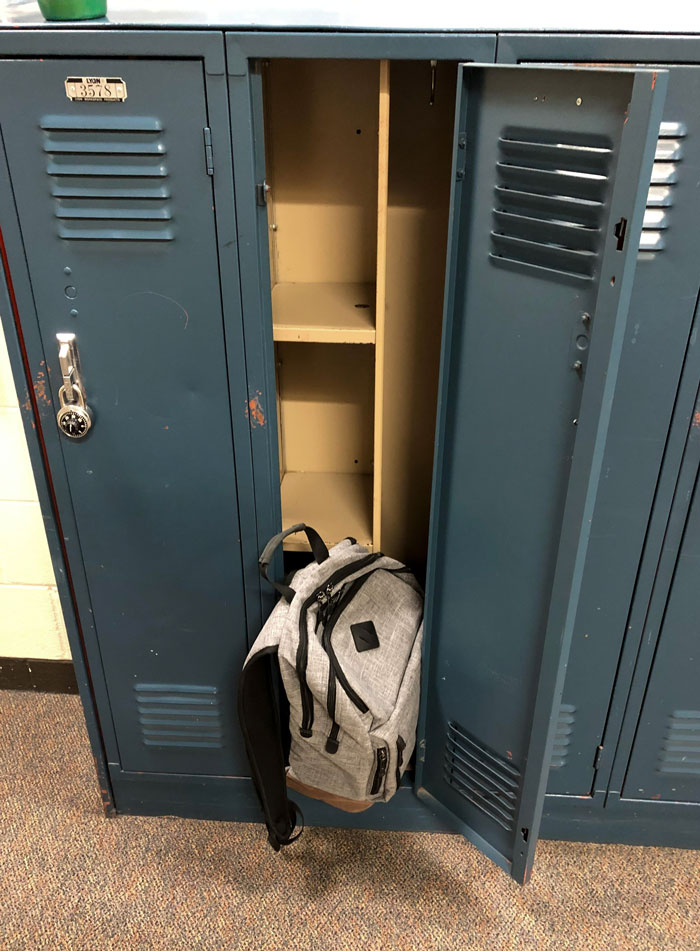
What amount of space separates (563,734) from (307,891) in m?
0.70

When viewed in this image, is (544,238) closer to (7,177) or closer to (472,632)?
(472,632)

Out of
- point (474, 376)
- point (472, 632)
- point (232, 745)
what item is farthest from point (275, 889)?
point (474, 376)

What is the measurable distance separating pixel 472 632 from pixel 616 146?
0.89m

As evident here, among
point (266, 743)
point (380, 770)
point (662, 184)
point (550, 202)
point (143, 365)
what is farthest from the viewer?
point (266, 743)

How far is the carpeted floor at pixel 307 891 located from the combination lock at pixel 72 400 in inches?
42.1

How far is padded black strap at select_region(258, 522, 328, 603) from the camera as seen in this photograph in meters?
1.49

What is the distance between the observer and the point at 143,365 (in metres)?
1.38

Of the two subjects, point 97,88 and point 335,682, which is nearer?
point 97,88

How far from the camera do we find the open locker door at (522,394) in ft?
3.24

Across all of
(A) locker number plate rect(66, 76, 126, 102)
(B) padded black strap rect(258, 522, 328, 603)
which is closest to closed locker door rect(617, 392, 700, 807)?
(B) padded black strap rect(258, 522, 328, 603)

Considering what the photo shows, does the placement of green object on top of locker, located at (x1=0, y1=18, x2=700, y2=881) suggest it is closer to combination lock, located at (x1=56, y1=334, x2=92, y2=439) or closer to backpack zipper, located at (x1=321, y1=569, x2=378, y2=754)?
combination lock, located at (x1=56, y1=334, x2=92, y2=439)

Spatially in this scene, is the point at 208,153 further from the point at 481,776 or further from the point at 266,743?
the point at 481,776

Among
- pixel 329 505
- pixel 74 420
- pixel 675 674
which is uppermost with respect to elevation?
pixel 74 420

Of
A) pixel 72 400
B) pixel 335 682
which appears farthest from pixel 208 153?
pixel 335 682
